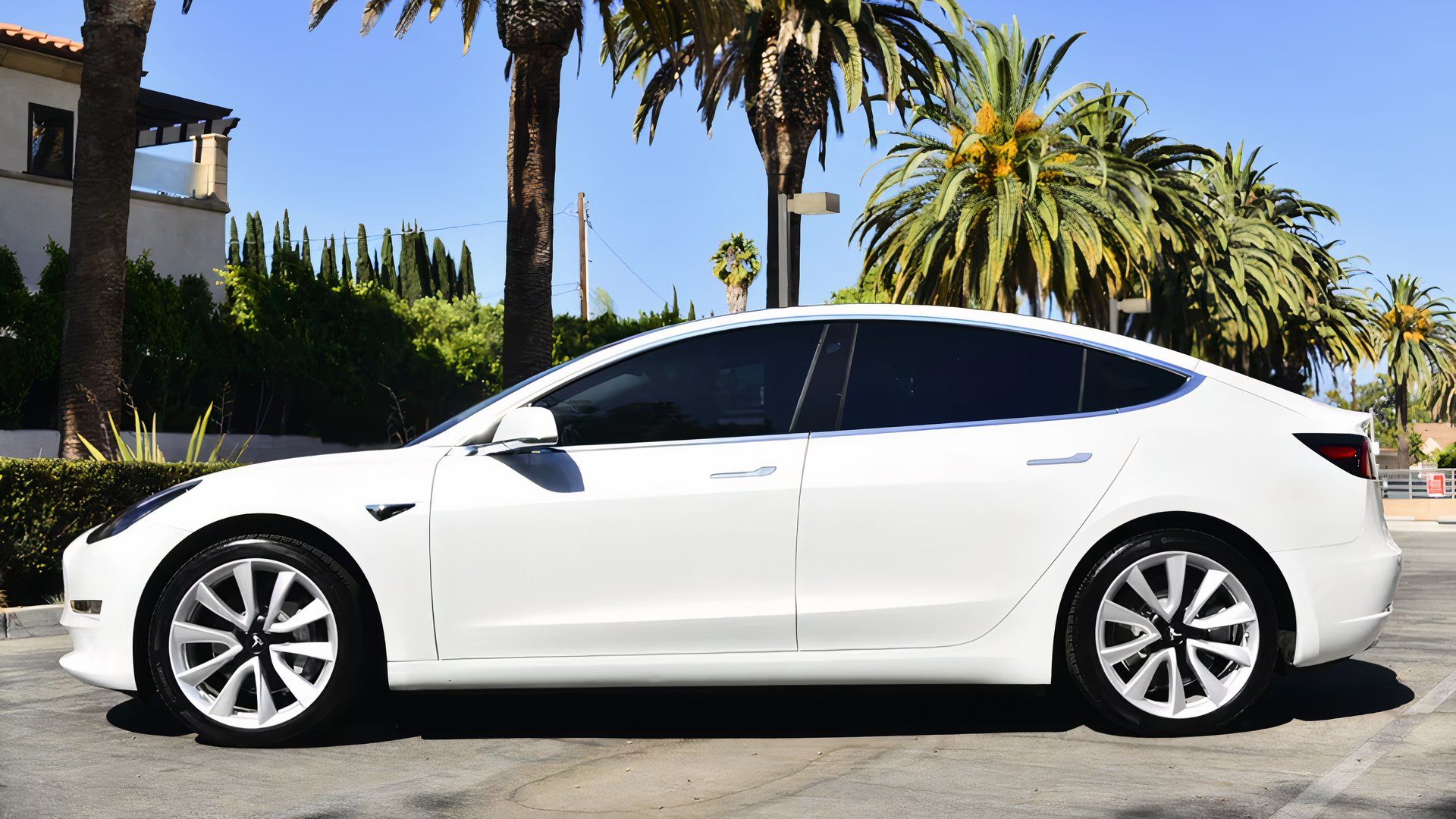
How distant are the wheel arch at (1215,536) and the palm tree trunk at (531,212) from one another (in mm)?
10992

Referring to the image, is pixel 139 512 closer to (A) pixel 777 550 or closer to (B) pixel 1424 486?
(A) pixel 777 550

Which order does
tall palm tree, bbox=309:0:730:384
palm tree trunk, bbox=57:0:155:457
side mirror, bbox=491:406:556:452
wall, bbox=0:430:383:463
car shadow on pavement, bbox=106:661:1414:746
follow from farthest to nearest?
wall, bbox=0:430:383:463, tall palm tree, bbox=309:0:730:384, palm tree trunk, bbox=57:0:155:457, car shadow on pavement, bbox=106:661:1414:746, side mirror, bbox=491:406:556:452

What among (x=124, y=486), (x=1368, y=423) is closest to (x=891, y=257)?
(x=124, y=486)

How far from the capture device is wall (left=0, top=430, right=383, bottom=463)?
64.9ft

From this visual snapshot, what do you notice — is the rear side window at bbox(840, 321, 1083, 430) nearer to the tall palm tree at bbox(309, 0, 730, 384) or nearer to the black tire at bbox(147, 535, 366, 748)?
the black tire at bbox(147, 535, 366, 748)

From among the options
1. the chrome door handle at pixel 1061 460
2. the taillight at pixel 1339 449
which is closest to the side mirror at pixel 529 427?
the chrome door handle at pixel 1061 460

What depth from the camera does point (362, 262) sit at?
55.0 m

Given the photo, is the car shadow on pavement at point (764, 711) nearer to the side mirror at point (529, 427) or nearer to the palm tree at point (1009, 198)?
the side mirror at point (529, 427)

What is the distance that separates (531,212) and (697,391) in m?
10.9

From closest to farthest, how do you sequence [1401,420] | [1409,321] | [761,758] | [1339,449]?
[761,758] < [1339,449] < [1401,420] < [1409,321]

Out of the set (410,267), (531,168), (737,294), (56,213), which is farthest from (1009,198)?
(410,267)

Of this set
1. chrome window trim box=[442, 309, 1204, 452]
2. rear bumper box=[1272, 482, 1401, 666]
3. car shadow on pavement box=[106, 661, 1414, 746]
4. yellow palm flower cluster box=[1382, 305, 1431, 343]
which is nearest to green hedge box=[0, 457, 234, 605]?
car shadow on pavement box=[106, 661, 1414, 746]

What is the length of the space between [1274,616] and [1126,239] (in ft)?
67.9

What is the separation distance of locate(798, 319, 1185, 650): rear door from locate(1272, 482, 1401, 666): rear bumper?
77 cm
